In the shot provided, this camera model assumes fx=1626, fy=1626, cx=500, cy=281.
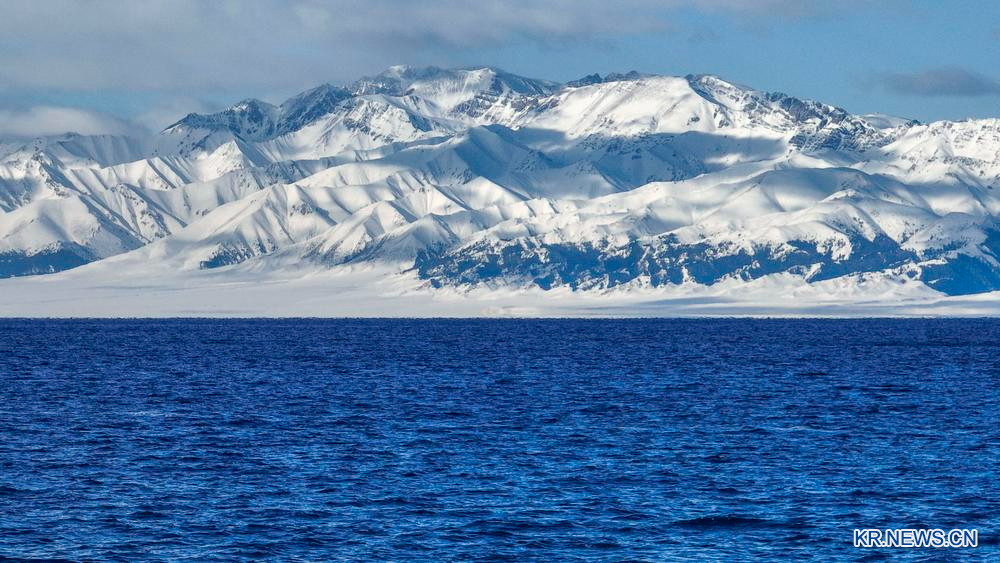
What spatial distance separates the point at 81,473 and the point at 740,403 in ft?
216

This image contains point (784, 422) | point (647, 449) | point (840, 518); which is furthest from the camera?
point (784, 422)

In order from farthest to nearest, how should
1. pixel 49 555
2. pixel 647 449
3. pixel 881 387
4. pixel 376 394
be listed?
pixel 881 387 < pixel 376 394 < pixel 647 449 < pixel 49 555

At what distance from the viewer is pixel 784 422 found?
119875 millimetres

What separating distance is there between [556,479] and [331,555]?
71.9ft

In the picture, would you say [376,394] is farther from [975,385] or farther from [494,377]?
[975,385]

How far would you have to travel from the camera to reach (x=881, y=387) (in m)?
160

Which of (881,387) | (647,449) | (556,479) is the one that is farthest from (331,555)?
(881,387)

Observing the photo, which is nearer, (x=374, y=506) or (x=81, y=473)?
(x=374, y=506)

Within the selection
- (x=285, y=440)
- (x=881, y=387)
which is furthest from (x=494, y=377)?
(x=285, y=440)

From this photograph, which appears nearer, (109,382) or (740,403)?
(740,403)

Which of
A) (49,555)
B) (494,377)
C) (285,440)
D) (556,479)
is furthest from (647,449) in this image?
(494,377)

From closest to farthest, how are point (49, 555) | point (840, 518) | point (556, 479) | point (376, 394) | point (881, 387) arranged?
point (49, 555)
point (840, 518)
point (556, 479)
point (376, 394)
point (881, 387)

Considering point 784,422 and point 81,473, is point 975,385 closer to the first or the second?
point 784,422

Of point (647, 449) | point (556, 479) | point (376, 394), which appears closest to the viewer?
point (556, 479)
